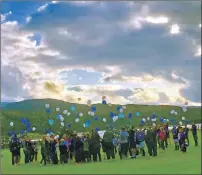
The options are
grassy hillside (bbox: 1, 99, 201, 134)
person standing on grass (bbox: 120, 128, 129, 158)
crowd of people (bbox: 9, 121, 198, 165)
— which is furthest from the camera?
grassy hillside (bbox: 1, 99, 201, 134)

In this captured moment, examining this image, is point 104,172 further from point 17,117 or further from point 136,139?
point 17,117

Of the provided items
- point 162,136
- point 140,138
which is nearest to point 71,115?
point 162,136

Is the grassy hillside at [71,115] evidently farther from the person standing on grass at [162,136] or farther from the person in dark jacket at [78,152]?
the person in dark jacket at [78,152]

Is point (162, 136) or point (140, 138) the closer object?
point (140, 138)

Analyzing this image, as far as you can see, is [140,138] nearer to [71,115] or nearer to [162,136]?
[162,136]

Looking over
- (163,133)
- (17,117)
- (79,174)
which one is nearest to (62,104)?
(17,117)

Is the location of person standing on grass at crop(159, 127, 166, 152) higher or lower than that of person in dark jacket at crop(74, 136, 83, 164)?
higher

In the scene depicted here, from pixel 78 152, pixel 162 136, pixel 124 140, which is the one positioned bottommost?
pixel 78 152

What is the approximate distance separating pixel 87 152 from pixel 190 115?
111 meters

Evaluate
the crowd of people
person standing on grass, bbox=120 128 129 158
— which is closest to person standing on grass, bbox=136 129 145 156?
the crowd of people

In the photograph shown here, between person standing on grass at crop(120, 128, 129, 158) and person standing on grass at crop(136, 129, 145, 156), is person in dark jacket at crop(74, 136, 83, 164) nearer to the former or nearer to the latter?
person standing on grass at crop(120, 128, 129, 158)

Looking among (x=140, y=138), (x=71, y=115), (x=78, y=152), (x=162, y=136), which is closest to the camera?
(x=78, y=152)

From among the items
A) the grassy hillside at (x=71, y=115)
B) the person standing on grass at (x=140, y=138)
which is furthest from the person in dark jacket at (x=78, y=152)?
the grassy hillside at (x=71, y=115)

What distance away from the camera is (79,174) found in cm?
1881
